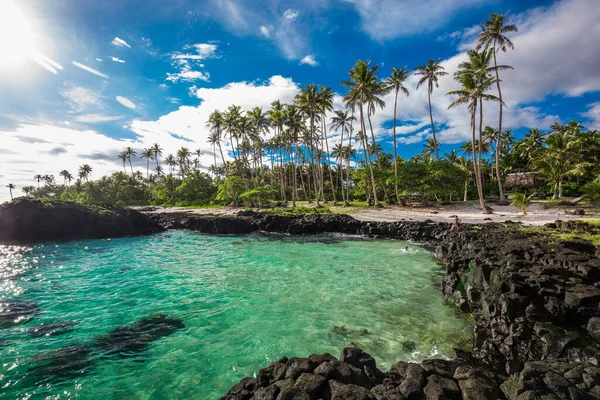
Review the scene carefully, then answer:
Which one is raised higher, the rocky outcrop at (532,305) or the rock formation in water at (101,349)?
the rocky outcrop at (532,305)

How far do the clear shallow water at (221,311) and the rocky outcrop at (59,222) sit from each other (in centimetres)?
952

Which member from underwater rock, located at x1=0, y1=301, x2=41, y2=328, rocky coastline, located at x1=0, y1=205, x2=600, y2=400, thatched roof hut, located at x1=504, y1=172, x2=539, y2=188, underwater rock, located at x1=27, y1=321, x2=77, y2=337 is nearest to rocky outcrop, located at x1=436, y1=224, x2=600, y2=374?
rocky coastline, located at x1=0, y1=205, x2=600, y2=400

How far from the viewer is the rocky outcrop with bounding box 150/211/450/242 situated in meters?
22.4

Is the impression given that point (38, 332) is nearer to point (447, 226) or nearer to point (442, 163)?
point (447, 226)

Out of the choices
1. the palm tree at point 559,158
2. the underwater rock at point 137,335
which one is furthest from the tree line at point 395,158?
the underwater rock at point 137,335

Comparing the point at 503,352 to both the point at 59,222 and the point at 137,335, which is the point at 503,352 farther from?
the point at 59,222

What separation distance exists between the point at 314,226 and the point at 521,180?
43467 mm

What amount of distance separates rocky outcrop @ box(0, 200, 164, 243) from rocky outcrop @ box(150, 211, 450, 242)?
735 centimetres

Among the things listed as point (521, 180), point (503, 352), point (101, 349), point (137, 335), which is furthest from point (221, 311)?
point (521, 180)

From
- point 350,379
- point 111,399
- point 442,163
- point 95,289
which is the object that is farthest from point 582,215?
point 95,289

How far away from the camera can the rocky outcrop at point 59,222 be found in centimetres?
2508

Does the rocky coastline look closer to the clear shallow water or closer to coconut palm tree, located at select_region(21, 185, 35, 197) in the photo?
the clear shallow water

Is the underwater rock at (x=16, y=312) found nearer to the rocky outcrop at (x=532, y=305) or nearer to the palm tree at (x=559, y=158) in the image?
the rocky outcrop at (x=532, y=305)

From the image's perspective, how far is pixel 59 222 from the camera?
2678 centimetres
